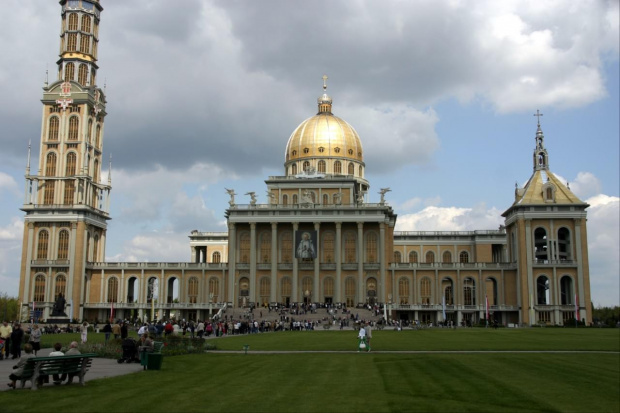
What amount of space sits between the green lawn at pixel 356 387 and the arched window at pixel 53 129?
84570 millimetres

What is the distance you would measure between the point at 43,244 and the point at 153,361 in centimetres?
8267

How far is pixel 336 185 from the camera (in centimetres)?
11144

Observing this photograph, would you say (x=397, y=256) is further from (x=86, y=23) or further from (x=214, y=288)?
(x=86, y=23)

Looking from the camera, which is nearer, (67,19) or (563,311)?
(563,311)

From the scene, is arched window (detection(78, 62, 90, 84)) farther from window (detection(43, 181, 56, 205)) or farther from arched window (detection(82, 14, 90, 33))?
window (detection(43, 181, 56, 205))

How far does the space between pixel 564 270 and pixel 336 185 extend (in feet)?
118

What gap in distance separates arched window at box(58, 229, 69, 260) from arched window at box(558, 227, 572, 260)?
7083 cm

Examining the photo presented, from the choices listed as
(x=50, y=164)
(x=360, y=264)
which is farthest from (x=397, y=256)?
(x=50, y=164)

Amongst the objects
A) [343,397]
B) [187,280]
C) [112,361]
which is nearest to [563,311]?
[187,280]

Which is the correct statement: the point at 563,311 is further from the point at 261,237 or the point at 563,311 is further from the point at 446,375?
the point at 446,375

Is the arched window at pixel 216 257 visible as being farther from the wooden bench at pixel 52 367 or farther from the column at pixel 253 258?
the wooden bench at pixel 52 367

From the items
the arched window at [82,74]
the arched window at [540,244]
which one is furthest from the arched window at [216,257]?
the arched window at [540,244]

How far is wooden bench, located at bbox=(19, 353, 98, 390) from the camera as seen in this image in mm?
22031

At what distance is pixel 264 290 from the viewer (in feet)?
344
